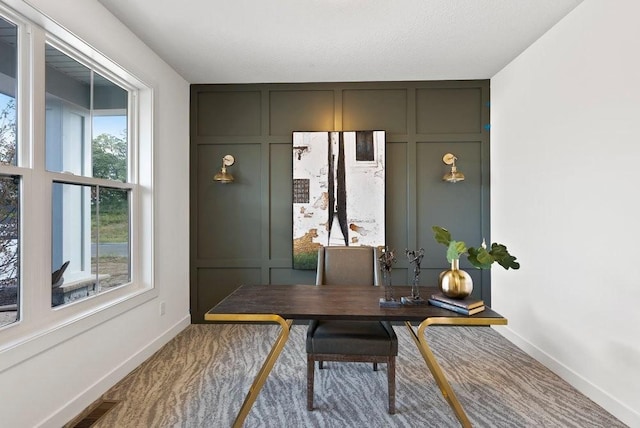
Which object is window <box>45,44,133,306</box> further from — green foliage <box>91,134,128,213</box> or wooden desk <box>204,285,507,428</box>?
wooden desk <box>204,285,507,428</box>

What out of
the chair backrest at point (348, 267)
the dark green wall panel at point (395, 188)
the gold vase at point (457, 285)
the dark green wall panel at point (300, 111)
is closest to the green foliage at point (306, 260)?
the dark green wall panel at point (395, 188)

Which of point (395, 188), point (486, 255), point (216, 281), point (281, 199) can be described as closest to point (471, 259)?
point (486, 255)

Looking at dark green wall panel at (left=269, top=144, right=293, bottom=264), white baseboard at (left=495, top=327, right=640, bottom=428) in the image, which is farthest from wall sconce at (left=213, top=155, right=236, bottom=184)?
white baseboard at (left=495, top=327, right=640, bottom=428)

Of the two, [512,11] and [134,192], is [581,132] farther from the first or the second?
[134,192]

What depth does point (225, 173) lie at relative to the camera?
347 cm

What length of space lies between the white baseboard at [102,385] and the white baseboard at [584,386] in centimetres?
318

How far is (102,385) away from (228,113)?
2.69 m

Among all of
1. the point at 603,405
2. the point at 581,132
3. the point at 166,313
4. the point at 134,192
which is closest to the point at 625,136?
the point at 581,132

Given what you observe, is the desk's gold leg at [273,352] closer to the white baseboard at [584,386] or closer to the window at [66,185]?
the window at [66,185]

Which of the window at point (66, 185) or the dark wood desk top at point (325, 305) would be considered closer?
the dark wood desk top at point (325, 305)

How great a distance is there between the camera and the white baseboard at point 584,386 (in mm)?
1933

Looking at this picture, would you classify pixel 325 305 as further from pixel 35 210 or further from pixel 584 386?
pixel 584 386

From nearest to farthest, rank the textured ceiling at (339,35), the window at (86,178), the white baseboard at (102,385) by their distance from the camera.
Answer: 1. the white baseboard at (102,385)
2. the window at (86,178)
3. the textured ceiling at (339,35)

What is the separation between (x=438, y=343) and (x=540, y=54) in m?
2.59
